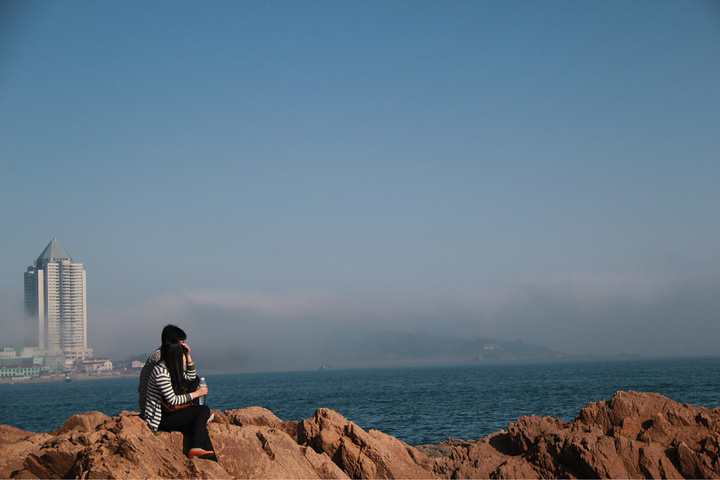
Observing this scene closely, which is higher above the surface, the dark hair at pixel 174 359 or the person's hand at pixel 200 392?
the dark hair at pixel 174 359

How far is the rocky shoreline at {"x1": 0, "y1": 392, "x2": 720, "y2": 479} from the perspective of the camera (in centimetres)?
757

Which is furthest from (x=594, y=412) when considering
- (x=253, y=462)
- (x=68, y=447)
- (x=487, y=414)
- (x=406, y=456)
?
(x=487, y=414)

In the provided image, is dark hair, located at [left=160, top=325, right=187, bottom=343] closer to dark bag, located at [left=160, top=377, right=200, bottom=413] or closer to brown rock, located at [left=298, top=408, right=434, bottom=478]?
dark bag, located at [left=160, top=377, right=200, bottom=413]

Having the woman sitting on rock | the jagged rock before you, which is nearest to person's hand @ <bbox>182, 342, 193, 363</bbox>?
the woman sitting on rock

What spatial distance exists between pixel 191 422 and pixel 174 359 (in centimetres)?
89

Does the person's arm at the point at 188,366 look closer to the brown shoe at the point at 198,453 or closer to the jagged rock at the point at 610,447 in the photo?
the brown shoe at the point at 198,453

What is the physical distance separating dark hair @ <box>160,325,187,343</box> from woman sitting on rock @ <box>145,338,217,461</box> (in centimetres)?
4

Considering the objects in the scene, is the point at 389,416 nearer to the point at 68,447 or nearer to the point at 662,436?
the point at 662,436

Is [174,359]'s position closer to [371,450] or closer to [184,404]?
[184,404]

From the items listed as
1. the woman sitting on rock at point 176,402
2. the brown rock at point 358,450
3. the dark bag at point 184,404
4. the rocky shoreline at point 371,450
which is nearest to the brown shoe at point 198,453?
the woman sitting on rock at point 176,402

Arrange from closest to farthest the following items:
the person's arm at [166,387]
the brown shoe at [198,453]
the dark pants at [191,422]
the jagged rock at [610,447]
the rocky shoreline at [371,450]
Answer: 1. the rocky shoreline at [371,450]
2. the person's arm at [166,387]
3. the brown shoe at [198,453]
4. the dark pants at [191,422]
5. the jagged rock at [610,447]

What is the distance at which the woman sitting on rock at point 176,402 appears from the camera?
777 centimetres

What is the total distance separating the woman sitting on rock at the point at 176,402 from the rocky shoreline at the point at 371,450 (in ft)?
0.49

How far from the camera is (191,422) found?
8.00 m
